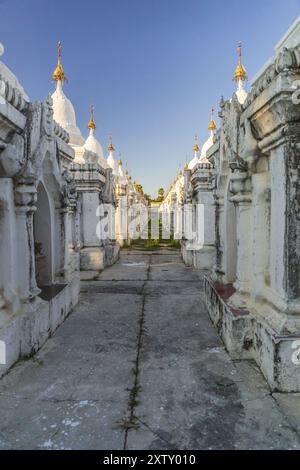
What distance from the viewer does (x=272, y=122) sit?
3.20 m

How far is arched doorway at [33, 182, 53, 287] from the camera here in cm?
510

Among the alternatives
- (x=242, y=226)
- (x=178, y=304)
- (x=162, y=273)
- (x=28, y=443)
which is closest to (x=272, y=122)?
(x=242, y=226)

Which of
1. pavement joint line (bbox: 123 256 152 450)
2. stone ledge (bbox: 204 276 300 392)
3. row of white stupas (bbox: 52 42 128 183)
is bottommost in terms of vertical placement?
pavement joint line (bbox: 123 256 152 450)

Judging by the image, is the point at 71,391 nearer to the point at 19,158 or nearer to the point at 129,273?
the point at 19,158

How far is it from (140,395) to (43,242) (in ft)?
9.82

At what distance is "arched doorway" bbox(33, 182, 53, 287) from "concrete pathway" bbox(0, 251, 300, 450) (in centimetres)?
80

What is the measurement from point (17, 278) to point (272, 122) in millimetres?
3157

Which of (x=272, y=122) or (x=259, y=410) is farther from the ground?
(x=272, y=122)

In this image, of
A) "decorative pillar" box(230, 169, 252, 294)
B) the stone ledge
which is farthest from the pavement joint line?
"decorative pillar" box(230, 169, 252, 294)

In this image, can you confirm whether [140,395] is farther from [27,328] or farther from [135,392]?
[27,328]

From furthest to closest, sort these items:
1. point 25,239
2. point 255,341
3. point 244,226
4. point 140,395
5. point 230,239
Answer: point 230,239 < point 244,226 < point 25,239 < point 255,341 < point 140,395

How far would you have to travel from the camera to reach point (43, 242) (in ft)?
16.9

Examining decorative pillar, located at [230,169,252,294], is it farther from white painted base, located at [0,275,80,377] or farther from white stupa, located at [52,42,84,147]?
white stupa, located at [52,42,84,147]

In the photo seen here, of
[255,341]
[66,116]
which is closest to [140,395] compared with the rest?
[255,341]
